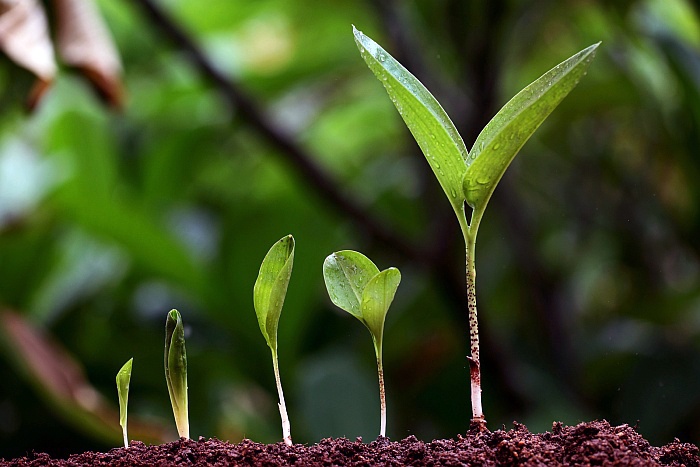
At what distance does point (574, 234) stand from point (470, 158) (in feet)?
3.68

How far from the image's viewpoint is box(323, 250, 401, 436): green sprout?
0.38m

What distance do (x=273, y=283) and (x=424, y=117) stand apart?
0.11 metres

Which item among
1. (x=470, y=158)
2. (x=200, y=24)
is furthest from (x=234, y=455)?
(x=200, y=24)

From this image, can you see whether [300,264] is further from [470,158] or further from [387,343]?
[470,158]

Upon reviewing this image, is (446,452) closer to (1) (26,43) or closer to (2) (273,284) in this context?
(2) (273,284)

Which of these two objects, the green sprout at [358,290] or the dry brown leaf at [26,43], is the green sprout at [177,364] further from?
the dry brown leaf at [26,43]

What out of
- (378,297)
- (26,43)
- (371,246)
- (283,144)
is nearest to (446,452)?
(378,297)

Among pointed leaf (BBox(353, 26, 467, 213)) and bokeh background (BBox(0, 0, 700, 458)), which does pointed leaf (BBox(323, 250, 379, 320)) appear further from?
bokeh background (BBox(0, 0, 700, 458))

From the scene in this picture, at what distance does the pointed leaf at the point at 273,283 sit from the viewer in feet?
1.22

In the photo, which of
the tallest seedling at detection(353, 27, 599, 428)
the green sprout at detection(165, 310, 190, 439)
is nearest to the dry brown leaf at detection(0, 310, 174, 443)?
the green sprout at detection(165, 310, 190, 439)

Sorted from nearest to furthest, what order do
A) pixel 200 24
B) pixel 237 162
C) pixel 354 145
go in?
pixel 237 162
pixel 200 24
pixel 354 145

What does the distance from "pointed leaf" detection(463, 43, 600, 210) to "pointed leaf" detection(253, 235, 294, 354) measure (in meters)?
0.09

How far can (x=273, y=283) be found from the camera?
1.25ft

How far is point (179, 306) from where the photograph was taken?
112cm
